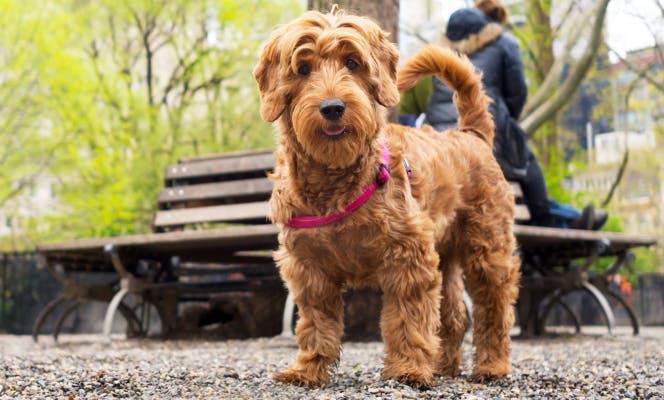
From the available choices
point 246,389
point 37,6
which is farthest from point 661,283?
point 246,389

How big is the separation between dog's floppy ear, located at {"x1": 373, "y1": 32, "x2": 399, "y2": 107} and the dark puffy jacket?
4.17 m

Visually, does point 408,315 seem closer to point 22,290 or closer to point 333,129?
point 333,129

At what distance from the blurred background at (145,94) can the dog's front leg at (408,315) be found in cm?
1353

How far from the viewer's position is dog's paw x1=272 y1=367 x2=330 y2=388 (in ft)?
12.5

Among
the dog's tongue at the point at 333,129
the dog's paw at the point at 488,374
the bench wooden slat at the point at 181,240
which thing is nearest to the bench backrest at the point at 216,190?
the bench wooden slat at the point at 181,240

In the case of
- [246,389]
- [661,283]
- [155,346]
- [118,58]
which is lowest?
[661,283]

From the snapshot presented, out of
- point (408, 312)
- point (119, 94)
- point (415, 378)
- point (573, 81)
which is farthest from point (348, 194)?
point (119, 94)

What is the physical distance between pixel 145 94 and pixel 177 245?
55.8 feet

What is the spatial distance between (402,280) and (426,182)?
668 millimetres

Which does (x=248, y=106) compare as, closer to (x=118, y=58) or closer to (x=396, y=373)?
(x=118, y=58)

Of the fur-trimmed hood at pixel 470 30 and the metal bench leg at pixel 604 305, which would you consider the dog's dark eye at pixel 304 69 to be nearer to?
the fur-trimmed hood at pixel 470 30

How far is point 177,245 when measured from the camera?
765 cm

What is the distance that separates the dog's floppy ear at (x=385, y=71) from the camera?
3605 mm

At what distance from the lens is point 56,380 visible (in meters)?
3.89
